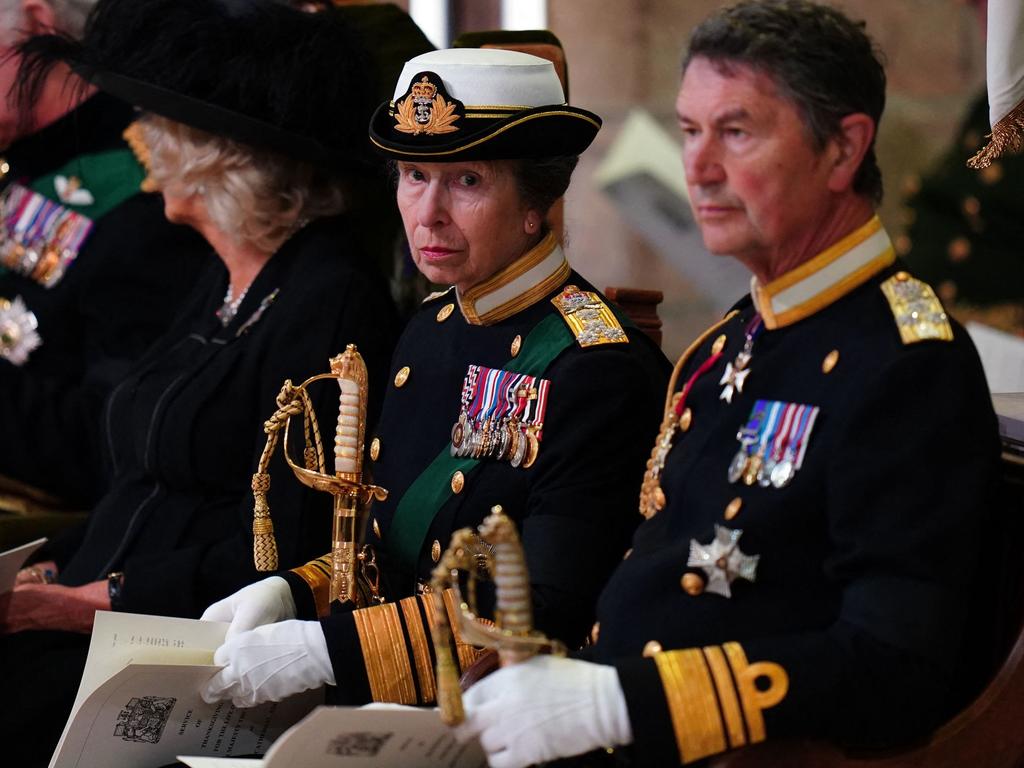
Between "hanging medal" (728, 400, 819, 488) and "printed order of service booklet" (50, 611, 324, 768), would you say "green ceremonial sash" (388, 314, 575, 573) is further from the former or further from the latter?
"hanging medal" (728, 400, 819, 488)

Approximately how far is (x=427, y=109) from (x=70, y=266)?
159cm

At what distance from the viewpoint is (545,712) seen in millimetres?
1532

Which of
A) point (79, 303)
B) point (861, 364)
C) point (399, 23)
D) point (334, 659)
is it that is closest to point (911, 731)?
point (861, 364)

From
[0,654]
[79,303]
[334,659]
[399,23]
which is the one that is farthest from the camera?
[79,303]

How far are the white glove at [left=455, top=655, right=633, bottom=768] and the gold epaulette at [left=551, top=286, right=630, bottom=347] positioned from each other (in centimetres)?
64

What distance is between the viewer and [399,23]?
3.16 metres

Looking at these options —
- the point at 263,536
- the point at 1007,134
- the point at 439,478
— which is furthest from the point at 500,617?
the point at 1007,134

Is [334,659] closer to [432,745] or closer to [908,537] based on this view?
[432,745]

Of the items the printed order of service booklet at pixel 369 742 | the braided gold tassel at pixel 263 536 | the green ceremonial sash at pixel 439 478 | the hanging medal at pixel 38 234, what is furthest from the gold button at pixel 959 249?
the printed order of service booklet at pixel 369 742

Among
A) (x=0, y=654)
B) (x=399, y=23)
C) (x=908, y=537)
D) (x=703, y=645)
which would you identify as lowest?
(x=0, y=654)

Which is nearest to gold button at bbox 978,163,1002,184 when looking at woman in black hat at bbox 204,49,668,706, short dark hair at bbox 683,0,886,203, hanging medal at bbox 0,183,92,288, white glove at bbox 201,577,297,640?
hanging medal at bbox 0,183,92,288

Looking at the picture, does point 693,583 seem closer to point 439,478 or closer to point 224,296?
point 439,478

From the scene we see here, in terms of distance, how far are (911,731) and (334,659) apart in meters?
0.76

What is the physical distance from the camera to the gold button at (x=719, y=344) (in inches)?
72.1
